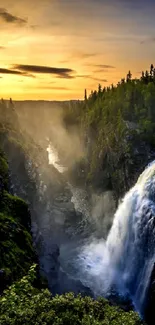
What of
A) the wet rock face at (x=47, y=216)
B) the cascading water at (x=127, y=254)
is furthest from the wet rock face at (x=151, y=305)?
the wet rock face at (x=47, y=216)

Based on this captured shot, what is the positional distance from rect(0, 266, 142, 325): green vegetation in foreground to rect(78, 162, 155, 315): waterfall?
29.7m

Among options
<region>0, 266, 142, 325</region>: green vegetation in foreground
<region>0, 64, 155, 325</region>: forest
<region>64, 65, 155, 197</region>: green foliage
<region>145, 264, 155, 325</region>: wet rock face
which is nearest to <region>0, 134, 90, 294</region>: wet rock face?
<region>0, 64, 155, 325</region>: forest

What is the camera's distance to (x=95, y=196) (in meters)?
84.7

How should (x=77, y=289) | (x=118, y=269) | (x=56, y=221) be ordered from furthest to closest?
(x=56, y=221), (x=118, y=269), (x=77, y=289)

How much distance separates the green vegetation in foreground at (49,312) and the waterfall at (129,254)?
29.7 m

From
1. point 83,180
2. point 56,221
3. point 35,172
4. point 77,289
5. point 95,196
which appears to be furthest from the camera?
point 83,180

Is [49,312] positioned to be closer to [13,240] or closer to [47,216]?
[13,240]

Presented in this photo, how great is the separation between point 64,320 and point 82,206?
7046 centimetres

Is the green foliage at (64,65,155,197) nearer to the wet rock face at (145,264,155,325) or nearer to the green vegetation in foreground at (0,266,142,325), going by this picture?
the wet rock face at (145,264,155,325)

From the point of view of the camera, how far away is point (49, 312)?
1472 centimetres

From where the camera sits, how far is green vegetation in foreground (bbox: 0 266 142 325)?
14008mm

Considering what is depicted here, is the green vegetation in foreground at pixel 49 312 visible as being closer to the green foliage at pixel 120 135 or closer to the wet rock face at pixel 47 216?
the wet rock face at pixel 47 216

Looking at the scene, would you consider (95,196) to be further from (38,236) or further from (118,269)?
(38,236)

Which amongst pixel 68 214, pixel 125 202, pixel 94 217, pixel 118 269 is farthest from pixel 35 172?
pixel 118 269
